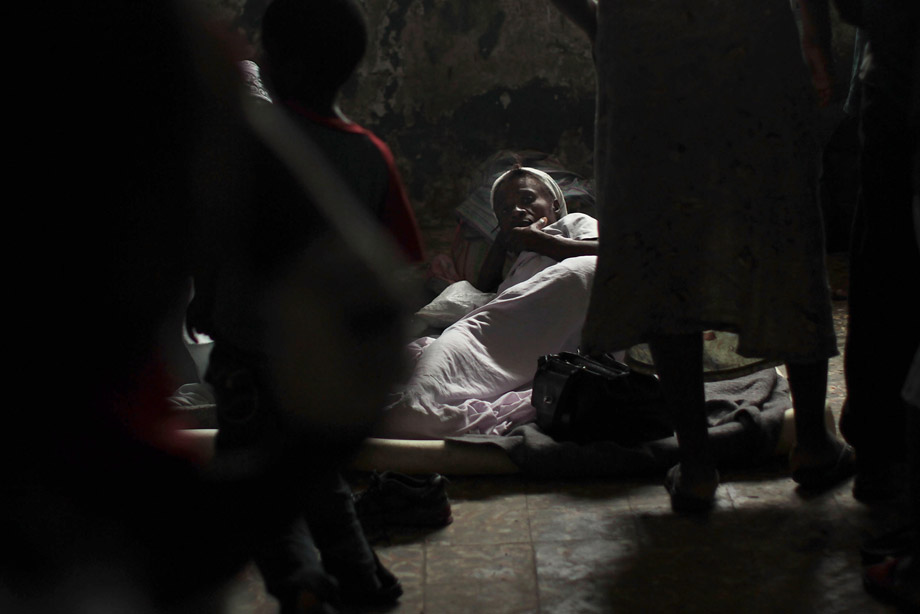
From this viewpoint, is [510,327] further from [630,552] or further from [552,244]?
[630,552]

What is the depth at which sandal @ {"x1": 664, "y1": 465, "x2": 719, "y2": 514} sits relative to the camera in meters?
1.83

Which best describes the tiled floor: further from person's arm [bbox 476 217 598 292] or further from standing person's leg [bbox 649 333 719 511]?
person's arm [bbox 476 217 598 292]

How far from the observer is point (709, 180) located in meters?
1.68

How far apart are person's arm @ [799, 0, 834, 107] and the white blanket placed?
1.02 metres

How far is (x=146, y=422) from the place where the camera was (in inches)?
21.9

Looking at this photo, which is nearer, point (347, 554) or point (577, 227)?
point (347, 554)

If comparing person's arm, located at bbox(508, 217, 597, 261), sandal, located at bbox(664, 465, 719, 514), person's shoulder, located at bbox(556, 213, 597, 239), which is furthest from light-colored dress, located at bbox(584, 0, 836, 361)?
person's shoulder, located at bbox(556, 213, 597, 239)

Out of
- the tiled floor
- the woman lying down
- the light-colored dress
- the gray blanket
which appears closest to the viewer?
the tiled floor

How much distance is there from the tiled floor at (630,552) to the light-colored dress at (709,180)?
35 cm

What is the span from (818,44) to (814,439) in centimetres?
80

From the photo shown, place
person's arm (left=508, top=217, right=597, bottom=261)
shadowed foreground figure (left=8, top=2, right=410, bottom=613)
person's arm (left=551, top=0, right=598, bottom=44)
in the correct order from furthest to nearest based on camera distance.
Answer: person's arm (left=508, top=217, right=597, bottom=261) → person's arm (left=551, top=0, right=598, bottom=44) → shadowed foreground figure (left=8, top=2, right=410, bottom=613)

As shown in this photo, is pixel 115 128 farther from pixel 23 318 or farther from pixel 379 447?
pixel 379 447

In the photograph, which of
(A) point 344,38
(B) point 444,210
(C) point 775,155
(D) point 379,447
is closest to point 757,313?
(C) point 775,155

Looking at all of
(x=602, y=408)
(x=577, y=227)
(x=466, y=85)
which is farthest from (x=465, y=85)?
(x=602, y=408)
